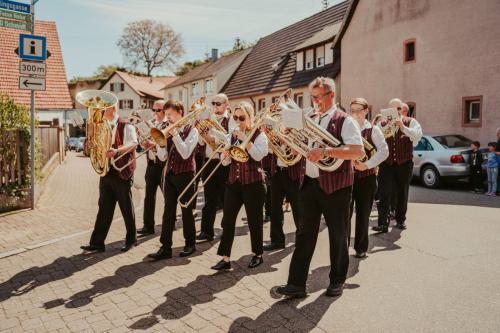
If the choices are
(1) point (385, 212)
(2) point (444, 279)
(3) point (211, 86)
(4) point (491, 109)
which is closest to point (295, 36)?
(3) point (211, 86)

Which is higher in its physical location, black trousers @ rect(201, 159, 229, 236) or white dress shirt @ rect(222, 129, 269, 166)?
white dress shirt @ rect(222, 129, 269, 166)

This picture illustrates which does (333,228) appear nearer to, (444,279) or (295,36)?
(444,279)

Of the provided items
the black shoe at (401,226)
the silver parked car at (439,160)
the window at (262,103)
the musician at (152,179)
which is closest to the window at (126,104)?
the window at (262,103)

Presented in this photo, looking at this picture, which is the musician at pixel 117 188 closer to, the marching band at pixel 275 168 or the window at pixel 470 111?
the marching band at pixel 275 168

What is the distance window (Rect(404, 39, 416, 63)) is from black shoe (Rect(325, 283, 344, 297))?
17.1 m

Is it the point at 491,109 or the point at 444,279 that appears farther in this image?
the point at 491,109

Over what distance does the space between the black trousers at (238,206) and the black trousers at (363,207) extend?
1.31 meters

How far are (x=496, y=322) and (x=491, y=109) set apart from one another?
1407 cm

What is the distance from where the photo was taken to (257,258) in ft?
19.4

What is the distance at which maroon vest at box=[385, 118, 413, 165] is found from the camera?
7760 mm

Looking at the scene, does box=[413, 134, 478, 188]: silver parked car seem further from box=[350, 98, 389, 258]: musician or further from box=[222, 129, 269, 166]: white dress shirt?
box=[222, 129, 269, 166]: white dress shirt

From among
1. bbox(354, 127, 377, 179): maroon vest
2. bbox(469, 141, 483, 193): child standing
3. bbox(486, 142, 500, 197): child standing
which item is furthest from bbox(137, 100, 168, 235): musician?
bbox(469, 141, 483, 193): child standing

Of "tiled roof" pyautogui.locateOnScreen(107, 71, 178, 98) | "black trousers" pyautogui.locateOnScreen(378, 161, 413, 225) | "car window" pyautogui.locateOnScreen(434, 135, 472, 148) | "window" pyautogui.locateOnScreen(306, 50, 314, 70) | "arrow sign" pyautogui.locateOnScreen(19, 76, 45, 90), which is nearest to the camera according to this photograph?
"black trousers" pyautogui.locateOnScreen(378, 161, 413, 225)

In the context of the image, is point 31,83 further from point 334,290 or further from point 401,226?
point 401,226
